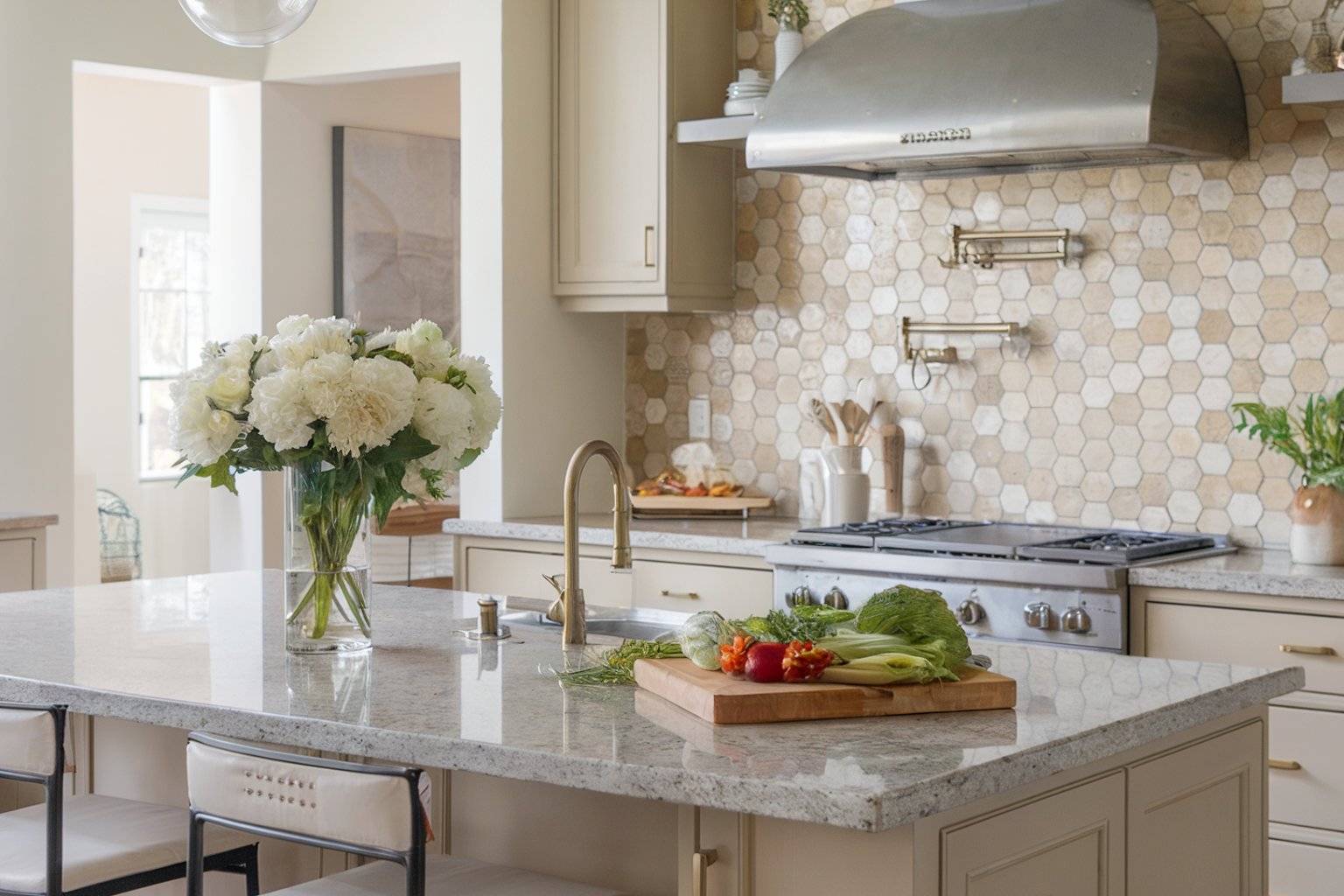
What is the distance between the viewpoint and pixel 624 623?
10.0ft

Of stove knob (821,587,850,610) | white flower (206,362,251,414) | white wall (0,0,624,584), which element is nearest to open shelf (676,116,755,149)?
white wall (0,0,624,584)

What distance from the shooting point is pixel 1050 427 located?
14.7 ft

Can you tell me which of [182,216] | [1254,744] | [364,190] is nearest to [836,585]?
[1254,744]

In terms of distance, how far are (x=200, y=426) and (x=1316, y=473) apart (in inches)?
99.8

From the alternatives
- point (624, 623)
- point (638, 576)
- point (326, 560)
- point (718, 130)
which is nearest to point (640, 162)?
point (718, 130)

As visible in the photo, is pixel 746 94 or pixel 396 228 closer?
pixel 746 94

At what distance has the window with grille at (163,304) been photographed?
8320 millimetres

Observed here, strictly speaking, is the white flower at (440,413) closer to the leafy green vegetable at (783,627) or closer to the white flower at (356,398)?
the white flower at (356,398)

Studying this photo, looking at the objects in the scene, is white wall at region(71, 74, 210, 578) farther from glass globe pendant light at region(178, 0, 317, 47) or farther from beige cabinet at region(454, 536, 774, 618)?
glass globe pendant light at region(178, 0, 317, 47)

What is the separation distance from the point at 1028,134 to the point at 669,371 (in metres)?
1.75

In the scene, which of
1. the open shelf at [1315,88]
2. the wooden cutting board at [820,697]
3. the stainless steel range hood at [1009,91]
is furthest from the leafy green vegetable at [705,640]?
the open shelf at [1315,88]

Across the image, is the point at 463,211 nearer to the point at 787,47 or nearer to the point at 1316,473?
the point at 787,47

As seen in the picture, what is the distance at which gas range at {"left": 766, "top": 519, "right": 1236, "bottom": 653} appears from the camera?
145 inches

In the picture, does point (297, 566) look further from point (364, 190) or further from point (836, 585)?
point (364, 190)
